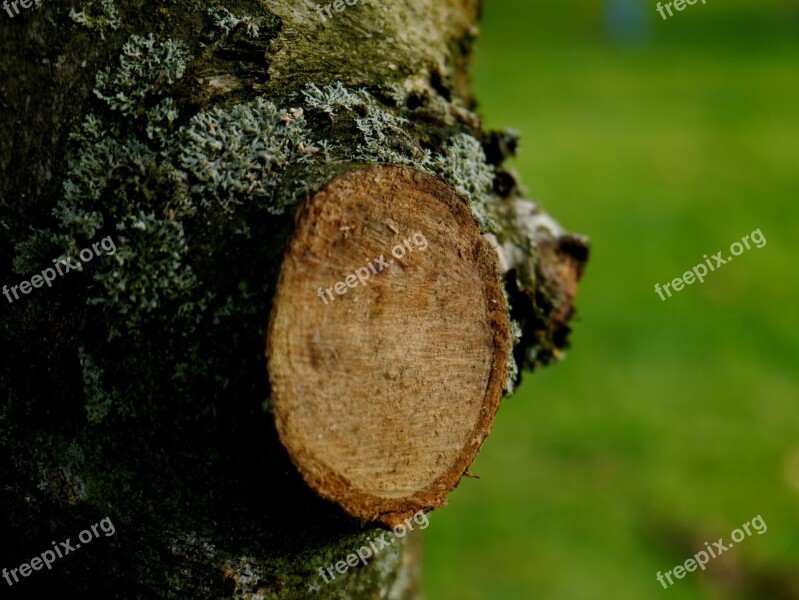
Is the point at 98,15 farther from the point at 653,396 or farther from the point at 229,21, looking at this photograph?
the point at 653,396

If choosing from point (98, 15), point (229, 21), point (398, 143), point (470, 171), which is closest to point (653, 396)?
point (470, 171)

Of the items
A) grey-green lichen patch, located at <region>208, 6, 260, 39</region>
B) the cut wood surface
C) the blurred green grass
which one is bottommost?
the blurred green grass

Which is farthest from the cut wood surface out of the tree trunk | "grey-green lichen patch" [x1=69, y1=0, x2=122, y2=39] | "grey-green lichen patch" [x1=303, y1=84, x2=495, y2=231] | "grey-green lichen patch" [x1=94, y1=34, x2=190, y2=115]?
"grey-green lichen patch" [x1=69, y1=0, x2=122, y2=39]

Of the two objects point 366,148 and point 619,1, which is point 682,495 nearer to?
point 366,148

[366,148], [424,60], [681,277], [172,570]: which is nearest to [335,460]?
[172,570]

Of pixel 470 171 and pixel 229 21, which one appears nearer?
pixel 229 21

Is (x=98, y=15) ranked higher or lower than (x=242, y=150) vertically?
higher

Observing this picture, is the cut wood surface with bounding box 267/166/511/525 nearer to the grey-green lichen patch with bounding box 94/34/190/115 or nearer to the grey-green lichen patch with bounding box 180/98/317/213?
the grey-green lichen patch with bounding box 180/98/317/213

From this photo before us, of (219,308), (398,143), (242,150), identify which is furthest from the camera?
(398,143)
